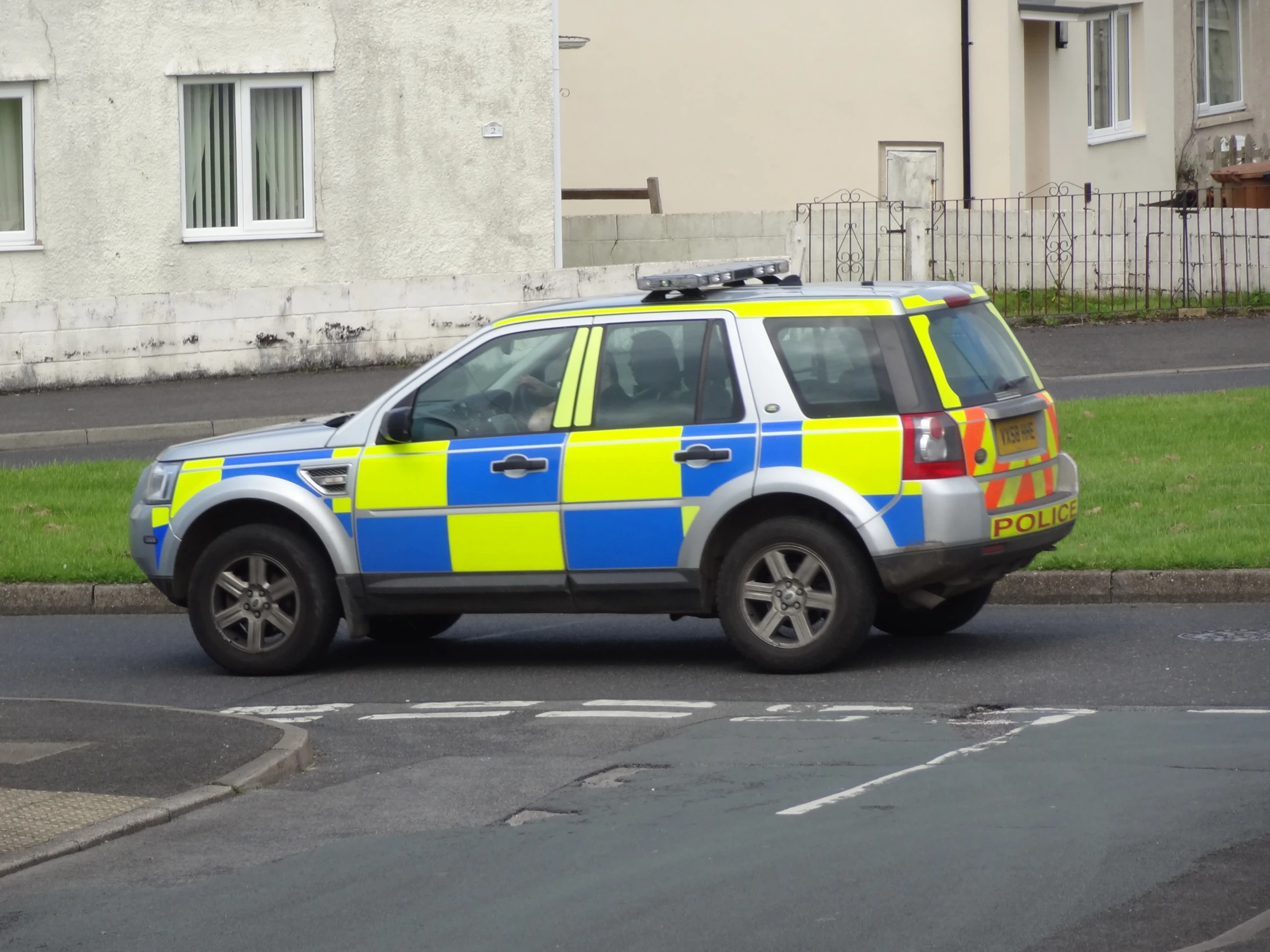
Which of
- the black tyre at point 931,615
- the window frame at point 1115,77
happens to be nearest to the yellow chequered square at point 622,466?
the black tyre at point 931,615

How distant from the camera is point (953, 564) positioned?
8820 mm

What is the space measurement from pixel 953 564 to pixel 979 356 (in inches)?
41.4

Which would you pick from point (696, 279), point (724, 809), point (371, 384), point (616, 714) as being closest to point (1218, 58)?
point (371, 384)

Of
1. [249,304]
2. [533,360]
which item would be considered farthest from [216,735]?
[249,304]

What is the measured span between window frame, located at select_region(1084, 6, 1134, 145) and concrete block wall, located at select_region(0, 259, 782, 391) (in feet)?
42.1

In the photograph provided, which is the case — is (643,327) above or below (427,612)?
above

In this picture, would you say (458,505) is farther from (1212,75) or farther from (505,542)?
(1212,75)

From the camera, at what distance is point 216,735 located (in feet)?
26.4

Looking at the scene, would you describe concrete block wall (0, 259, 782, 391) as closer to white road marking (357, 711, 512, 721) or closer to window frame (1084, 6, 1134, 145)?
window frame (1084, 6, 1134, 145)

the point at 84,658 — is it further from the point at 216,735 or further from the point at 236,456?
the point at 216,735

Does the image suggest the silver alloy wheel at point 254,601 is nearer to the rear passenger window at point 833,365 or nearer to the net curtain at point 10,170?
the rear passenger window at point 833,365

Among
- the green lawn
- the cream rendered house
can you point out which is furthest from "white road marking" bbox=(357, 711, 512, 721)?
the cream rendered house

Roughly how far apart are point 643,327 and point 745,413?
693 millimetres

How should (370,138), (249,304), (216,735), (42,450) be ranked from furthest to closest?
(370,138) < (249,304) < (42,450) < (216,735)
